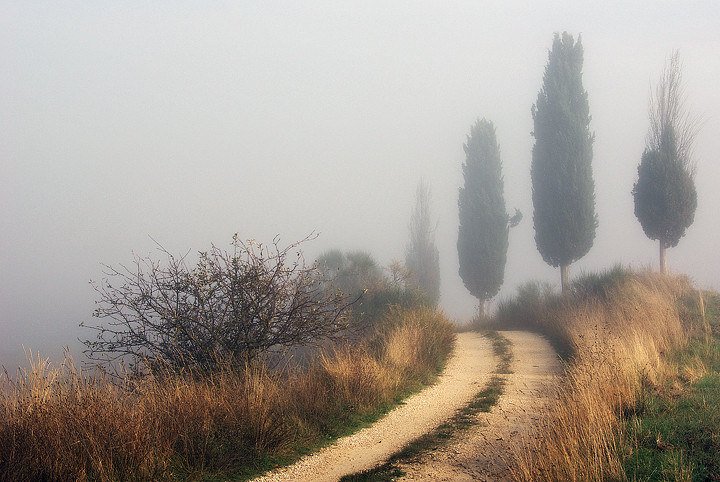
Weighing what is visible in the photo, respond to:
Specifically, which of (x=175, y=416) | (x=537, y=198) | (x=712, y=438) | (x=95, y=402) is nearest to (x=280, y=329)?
(x=175, y=416)

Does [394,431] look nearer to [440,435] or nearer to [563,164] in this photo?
[440,435]

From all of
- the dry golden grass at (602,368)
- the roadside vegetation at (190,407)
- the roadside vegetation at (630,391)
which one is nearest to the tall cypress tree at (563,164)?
the dry golden grass at (602,368)

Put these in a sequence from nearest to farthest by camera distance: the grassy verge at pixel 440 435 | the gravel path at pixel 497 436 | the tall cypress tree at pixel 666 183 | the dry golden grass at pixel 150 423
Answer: the dry golden grass at pixel 150 423 → the gravel path at pixel 497 436 → the grassy verge at pixel 440 435 → the tall cypress tree at pixel 666 183

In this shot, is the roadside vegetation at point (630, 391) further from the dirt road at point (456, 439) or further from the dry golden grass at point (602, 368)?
the dirt road at point (456, 439)

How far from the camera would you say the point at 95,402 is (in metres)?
5.74

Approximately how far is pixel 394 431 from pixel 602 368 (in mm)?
3342

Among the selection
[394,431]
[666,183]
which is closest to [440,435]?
[394,431]

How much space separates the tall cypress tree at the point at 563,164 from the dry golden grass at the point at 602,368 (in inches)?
296

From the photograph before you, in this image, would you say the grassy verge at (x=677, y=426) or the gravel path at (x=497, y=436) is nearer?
the grassy verge at (x=677, y=426)

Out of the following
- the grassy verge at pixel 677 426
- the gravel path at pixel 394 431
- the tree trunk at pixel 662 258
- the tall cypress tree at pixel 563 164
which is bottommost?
the gravel path at pixel 394 431

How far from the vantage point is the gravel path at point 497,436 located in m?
5.81

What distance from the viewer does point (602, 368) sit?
26.4 ft

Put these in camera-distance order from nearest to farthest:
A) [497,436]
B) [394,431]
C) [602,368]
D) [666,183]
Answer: [497,436] → [394,431] → [602,368] → [666,183]

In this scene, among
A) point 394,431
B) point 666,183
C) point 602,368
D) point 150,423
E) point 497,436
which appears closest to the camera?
point 150,423
